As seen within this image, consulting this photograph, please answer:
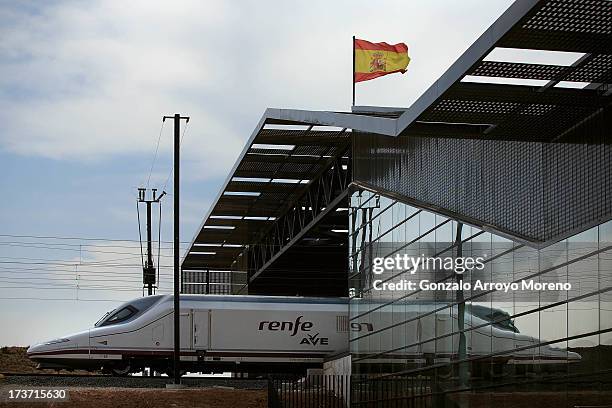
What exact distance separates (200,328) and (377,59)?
1196 cm

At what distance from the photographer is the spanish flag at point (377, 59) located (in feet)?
139

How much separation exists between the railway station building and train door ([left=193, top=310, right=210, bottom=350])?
824cm

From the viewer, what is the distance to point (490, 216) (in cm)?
2547

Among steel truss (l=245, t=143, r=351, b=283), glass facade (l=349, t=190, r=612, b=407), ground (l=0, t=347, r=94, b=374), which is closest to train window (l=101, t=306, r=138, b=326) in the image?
steel truss (l=245, t=143, r=351, b=283)

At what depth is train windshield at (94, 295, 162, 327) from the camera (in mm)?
46319

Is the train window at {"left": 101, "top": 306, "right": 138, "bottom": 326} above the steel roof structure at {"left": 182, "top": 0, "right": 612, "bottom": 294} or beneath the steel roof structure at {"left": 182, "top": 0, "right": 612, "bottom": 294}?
beneath

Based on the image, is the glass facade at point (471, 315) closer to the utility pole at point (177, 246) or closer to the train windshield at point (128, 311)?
the utility pole at point (177, 246)

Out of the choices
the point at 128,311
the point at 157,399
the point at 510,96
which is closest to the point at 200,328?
the point at 128,311

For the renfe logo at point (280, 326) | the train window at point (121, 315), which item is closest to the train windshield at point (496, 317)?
the renfe logo at point (280, 326)

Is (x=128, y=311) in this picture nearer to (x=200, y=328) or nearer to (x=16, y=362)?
(x=200, y=328)

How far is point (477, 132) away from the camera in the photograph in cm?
2516

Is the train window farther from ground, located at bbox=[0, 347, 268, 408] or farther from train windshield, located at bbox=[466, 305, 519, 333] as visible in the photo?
train windshield, located at bbox=[466, 305, 519, 333]

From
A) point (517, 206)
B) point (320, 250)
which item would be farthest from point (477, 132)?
point (320, 250)

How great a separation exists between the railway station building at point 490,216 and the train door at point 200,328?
27.0 feet
